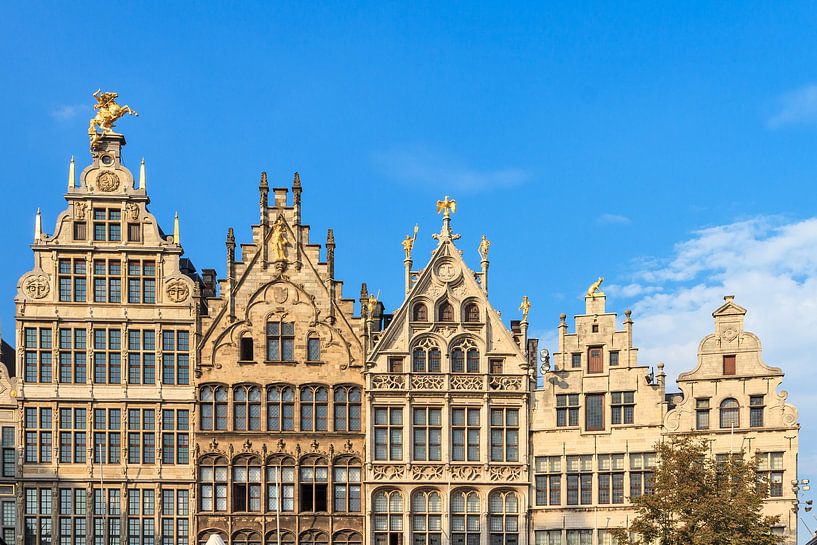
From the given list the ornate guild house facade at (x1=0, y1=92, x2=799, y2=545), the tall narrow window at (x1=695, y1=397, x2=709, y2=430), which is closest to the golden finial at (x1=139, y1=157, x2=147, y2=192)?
the ornate guild house facade at (x1=0, y1=92, x2=799, y2=545)

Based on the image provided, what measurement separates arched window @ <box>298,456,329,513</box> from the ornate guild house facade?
0.27ft

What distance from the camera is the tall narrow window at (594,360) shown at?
62438mm

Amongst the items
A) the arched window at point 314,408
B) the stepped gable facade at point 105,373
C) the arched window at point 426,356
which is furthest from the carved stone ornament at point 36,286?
the arched window at point 426,356

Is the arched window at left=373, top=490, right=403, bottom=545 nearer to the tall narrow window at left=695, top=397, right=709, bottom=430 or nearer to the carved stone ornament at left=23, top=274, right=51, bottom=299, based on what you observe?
the tall narrow window at left=695, top=397, right=709, bottom=430

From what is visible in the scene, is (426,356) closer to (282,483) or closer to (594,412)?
(594,412)

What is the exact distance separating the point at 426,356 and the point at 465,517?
686 centimetres

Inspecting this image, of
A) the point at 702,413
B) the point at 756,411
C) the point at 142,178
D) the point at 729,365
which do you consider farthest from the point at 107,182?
the point at 756,411

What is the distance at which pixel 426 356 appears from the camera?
62688mm

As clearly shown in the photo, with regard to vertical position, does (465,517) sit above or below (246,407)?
below

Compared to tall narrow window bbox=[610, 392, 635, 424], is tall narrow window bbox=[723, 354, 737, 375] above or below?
Answer: above

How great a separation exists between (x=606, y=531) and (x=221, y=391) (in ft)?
55.4

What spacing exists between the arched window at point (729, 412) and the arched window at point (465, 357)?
10.3 m

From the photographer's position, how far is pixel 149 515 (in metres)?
61.0

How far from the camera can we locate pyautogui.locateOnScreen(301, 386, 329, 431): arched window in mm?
61875
